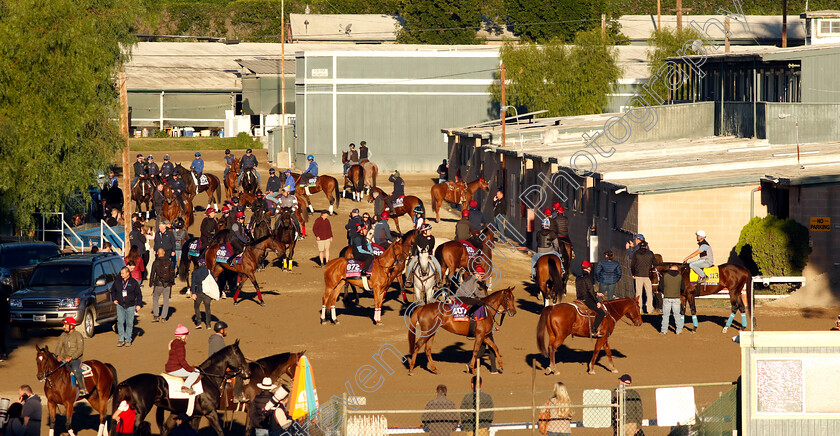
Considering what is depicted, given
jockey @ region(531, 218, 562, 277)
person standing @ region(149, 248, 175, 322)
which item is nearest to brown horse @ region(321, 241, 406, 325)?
person standing @ region(149, 248, 175, 322)

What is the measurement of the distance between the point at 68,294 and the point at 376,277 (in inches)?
256

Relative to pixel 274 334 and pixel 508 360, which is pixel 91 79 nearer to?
pixel 274 334

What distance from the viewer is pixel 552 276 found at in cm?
2409

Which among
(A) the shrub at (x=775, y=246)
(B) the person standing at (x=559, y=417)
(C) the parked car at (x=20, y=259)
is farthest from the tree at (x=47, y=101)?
(B) the person standing at (x=559, y=417)

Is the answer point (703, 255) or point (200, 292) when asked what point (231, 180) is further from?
point (703, 255)

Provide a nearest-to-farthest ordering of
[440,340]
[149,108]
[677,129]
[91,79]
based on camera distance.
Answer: [440,340], [91,79], [677,129], [149,108]

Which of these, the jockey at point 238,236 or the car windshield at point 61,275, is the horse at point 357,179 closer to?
the jockey at point 238,236

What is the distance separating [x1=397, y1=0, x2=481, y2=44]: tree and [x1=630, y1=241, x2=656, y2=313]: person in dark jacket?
6323 cm

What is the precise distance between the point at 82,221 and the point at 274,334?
13.4m

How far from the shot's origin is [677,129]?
3956cm

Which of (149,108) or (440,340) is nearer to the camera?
(440,340)

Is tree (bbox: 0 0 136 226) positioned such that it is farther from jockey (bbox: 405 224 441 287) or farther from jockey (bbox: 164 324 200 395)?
jockey (bbox: 164 324 200 395)

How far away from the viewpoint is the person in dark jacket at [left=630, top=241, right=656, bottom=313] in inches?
914

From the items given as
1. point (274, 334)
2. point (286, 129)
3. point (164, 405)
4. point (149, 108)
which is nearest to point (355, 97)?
point (286, 129)
